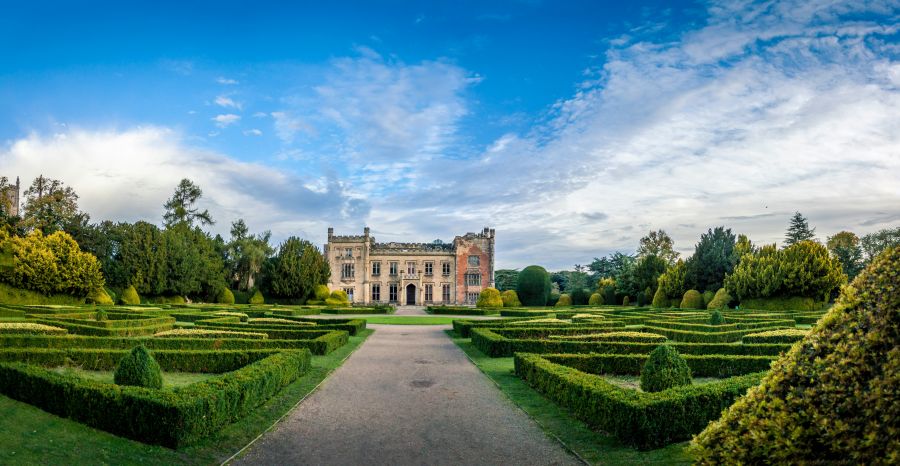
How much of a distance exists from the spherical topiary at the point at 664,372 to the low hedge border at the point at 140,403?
6505 mm

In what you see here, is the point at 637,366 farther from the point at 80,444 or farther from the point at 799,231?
the point at 799,231

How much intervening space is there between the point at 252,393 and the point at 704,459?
6.98m

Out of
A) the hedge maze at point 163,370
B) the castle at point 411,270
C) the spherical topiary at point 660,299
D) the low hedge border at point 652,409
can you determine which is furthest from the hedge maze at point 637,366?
the castle at point 411,270

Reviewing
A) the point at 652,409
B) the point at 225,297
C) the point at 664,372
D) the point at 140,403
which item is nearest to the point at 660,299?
Result: the point at 664,372

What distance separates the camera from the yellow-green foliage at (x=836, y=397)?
3.79 m

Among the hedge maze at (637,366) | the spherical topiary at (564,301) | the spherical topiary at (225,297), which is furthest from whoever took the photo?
the spherical topiary at (564,301)

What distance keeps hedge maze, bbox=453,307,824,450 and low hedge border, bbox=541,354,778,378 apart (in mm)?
21

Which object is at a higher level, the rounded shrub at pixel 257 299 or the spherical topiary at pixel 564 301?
the rounded shrub at pixel 257 299

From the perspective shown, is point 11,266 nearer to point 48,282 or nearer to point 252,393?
point 48,282

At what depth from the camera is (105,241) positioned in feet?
155

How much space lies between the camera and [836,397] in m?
4.04

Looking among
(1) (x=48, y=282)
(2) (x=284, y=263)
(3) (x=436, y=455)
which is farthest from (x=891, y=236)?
(1) (x=48, y=282)

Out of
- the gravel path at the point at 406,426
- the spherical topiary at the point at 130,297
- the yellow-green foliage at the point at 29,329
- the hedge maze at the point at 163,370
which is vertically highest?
the spherical topiary at the point at 130,297

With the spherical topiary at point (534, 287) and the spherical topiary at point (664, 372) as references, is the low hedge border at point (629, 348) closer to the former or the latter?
the spherical topiary at point (664, 372)
